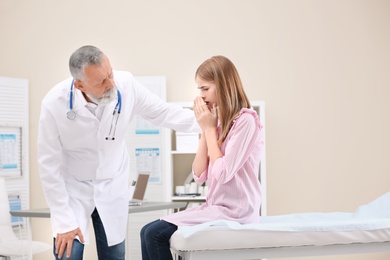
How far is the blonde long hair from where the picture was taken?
249 cm

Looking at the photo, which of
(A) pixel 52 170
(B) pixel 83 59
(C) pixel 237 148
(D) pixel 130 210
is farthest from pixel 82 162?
(D) pixel 130 210

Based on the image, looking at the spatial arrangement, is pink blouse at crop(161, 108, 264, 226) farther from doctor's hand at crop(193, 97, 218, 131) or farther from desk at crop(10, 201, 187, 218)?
desk at crop(10, 201, 187, 218)

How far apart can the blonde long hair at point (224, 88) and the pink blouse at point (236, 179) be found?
40 mm

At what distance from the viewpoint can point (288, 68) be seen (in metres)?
5.27

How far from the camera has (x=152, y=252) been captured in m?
2.48

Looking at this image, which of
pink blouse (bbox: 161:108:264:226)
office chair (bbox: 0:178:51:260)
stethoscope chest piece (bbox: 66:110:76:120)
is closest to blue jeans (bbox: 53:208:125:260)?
pink blouse (bbox: 161:108:264:226)

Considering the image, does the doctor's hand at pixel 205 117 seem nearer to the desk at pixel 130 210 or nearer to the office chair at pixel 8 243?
the desk at pixel 130 210

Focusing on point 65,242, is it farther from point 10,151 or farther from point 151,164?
point 10,151

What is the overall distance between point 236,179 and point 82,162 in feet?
2.04

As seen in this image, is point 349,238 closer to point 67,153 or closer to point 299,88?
point 67,153

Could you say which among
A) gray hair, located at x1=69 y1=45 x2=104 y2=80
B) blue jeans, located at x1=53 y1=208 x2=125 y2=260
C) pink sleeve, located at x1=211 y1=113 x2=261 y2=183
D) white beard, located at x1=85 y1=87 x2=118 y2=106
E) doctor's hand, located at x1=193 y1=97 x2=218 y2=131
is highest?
gray hair, located at x1=69 y1=45 x2=104 y2=80

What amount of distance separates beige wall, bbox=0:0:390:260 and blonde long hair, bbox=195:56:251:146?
8.97 feet

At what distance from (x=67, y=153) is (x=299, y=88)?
3175 millimetres

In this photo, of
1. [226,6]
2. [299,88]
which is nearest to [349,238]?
[299,88]
